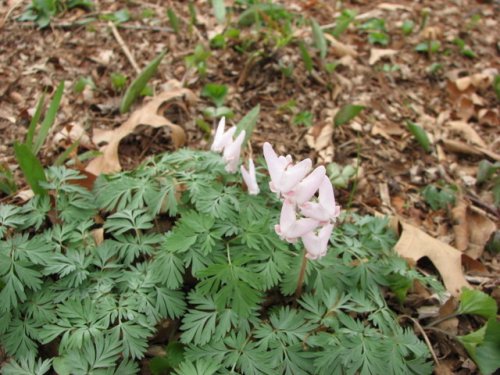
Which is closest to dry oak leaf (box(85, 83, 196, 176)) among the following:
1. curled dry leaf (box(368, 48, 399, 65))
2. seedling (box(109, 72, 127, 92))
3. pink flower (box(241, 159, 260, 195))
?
seedling (box(109, 72, 127, 92))

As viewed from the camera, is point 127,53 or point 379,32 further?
point 379,32

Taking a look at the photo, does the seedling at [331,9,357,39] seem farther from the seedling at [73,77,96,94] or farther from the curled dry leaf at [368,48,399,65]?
the seedling at [73,77,96,94]

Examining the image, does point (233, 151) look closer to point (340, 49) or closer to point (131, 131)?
point (131, 131)

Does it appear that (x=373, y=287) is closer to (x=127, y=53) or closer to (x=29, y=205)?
(x=29, y=205)

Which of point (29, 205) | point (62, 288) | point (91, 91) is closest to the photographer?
point (62, 288)

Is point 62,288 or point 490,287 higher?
A: point 62,288

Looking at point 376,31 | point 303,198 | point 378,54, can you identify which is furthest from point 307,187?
point 376,31

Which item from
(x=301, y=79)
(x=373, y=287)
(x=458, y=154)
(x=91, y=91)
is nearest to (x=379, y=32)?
(x=301, y=79)
